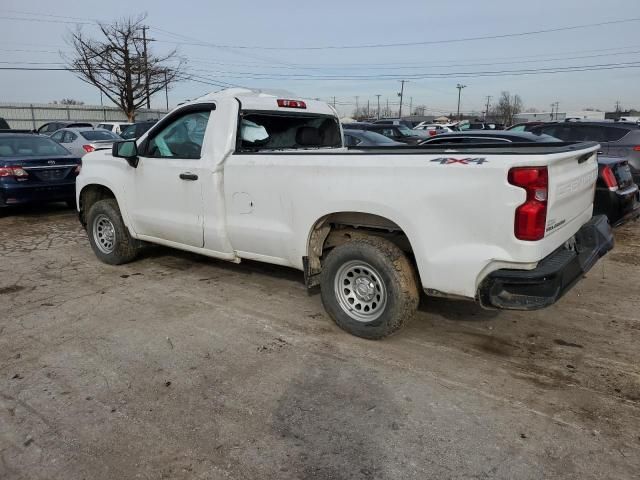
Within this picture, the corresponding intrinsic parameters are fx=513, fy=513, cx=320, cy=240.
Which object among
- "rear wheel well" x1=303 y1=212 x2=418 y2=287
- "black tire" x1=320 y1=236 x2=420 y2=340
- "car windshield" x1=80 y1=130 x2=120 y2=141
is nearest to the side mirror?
"rear wheel well" x1=303 y1=212 x2=418 y2=287

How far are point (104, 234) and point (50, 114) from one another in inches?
1622

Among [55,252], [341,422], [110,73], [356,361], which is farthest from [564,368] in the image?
[110,73]

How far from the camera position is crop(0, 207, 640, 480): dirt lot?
2.74 meters

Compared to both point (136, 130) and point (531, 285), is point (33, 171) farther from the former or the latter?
point (136, 130)

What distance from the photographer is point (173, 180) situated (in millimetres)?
5242

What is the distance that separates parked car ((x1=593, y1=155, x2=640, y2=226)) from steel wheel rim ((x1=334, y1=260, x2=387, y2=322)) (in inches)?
146

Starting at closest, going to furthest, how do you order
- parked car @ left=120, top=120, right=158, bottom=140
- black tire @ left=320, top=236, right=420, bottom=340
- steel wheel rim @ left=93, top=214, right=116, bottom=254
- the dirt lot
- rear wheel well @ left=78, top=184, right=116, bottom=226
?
the dirt lot < black tire @ left=320, top=236, right=420, bottom=340 < steel wheel rim @ left=93, top=214, right=116, bottom=254 < rear wheel well @ left=78, top=184, right=116, bottom=226 < parked car @ left=120, top=120, right=158, bottom=140

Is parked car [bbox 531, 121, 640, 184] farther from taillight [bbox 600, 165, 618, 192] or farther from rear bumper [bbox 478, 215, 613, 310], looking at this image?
rear bumper [bbox 478, 215, 613, 310]

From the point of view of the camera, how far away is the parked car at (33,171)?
9.09 m

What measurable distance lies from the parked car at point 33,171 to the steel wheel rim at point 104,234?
12.1ft

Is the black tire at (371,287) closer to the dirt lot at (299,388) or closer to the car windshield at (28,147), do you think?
the dirt lot at (299,388)

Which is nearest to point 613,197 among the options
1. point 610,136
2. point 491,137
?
point 491,137

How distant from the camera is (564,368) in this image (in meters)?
3.74

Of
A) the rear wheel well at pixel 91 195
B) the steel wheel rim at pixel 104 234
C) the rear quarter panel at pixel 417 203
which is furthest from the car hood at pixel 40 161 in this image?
the rear quarter panel at pixel 417 203
